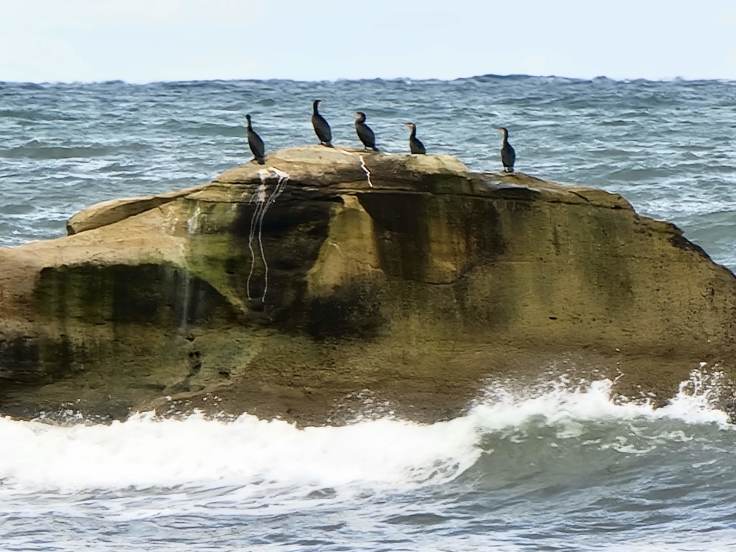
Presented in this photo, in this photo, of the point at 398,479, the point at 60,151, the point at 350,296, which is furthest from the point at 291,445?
the point at 60,151

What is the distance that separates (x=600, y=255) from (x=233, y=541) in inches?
139

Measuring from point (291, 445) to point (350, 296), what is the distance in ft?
3.59

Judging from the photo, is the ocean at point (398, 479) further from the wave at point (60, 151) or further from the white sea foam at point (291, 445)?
the wave at point (60, 151)

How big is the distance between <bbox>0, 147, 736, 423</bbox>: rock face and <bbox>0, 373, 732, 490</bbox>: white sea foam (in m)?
0.14

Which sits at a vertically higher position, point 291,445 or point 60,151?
point 60,151

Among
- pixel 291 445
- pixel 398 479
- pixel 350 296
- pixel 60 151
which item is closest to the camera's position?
pixel 398 479

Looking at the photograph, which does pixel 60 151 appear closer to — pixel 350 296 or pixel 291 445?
pixel 350 296

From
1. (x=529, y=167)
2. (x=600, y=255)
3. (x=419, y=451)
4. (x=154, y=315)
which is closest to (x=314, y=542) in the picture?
(x=419, y=451)

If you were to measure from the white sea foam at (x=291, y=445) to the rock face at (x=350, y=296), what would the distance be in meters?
0.14

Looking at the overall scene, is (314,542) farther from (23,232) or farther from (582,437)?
(23,232)

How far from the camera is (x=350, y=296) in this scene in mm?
10461

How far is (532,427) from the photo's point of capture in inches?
416

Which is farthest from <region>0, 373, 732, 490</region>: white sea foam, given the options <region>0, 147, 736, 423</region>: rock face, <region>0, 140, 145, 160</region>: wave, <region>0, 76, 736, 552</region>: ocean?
<region>0, 140, 145, 160</region>: wave

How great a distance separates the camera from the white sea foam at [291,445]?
988 centimetres
